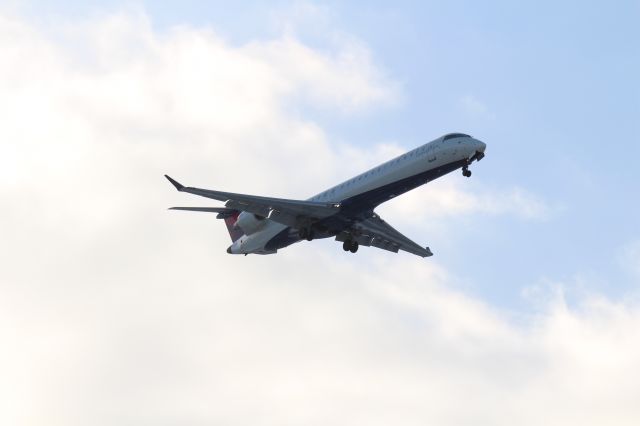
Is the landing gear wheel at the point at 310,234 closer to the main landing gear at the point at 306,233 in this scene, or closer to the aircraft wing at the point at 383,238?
the main landing gear at the point at 306,233

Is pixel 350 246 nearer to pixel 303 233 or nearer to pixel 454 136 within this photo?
pixel 303 233

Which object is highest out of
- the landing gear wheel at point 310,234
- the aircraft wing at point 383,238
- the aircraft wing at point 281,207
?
the aircraft wing at point 383,238

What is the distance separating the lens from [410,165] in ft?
176

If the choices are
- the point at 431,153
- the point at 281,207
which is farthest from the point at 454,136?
the point at 281,207

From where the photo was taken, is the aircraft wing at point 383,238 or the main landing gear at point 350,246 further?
the aircraft wing at point 383,238

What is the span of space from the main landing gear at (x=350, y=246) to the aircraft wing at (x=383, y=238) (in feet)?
2.44

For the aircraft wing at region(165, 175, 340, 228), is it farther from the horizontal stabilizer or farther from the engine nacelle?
the engine nacelle

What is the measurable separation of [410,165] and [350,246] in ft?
29.6

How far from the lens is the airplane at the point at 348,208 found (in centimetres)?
5284

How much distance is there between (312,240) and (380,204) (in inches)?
203

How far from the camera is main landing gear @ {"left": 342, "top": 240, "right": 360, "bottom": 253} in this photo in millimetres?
61100

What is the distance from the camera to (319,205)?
56.6m

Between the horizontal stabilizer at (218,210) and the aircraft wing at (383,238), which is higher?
the aircraft wing at (383,238)

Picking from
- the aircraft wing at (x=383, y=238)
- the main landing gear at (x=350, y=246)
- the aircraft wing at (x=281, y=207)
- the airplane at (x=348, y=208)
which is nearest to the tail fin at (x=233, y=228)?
the airplane at (x=348, y=208)
